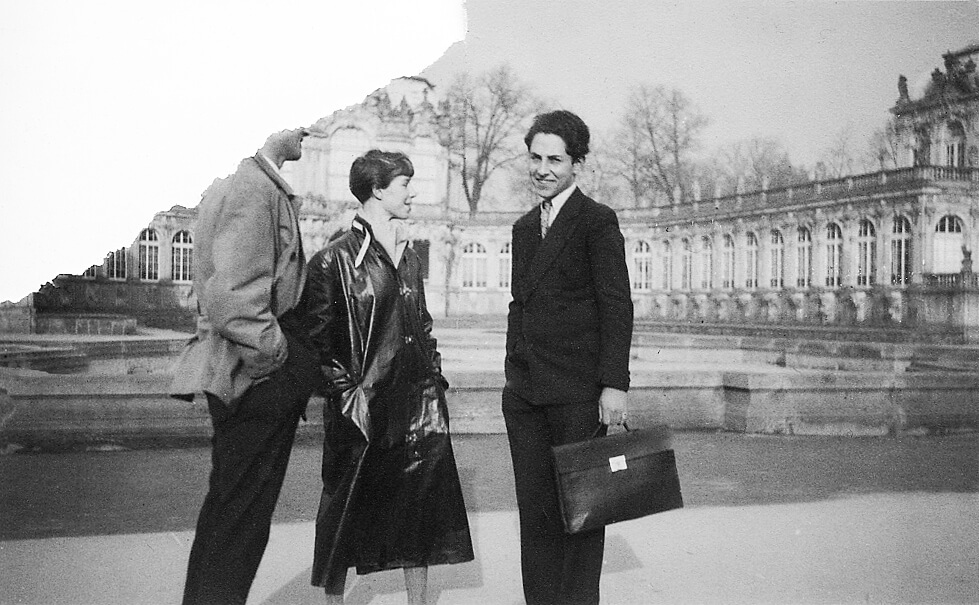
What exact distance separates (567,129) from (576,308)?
2.36ft

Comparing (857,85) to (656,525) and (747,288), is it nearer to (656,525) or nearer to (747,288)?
(747,288)

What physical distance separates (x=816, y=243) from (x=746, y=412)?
129cm

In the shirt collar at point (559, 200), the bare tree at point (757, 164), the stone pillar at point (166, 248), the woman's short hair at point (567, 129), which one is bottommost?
the stone pillar at point (166, 248)

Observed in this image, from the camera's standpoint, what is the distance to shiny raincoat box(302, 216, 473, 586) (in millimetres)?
3381

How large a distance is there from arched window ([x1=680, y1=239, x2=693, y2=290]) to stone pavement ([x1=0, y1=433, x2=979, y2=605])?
1.12 meters

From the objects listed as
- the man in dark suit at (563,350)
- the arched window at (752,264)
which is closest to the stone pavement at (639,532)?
the man in dark suit at (563,350)

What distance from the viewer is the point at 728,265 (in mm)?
5992

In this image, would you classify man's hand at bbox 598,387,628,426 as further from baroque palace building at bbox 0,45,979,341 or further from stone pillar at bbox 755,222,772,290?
stone pillar at bbox 755,222,772,290

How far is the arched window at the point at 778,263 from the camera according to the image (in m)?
5.99

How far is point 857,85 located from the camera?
5.71 metres

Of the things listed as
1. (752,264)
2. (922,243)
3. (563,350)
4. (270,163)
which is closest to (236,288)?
(270,163)

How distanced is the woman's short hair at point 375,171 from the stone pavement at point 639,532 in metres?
1.79

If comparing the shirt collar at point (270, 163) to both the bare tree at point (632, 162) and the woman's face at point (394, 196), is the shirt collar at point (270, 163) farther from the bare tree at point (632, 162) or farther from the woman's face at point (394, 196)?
the bare tree at point (632, 162)

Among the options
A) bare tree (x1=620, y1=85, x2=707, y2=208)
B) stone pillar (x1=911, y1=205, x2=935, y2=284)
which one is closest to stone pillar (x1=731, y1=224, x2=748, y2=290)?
bare tree (x1=620, y1=85, x2=707, y2=208)
